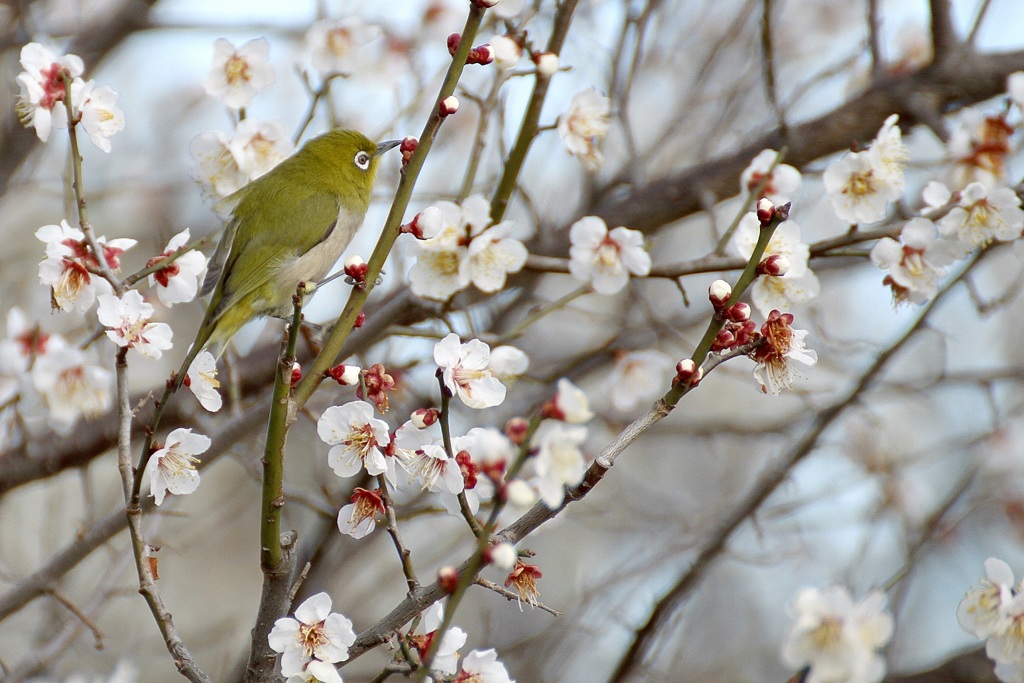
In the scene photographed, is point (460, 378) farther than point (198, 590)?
No

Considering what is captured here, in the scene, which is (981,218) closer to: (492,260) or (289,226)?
(492,260)

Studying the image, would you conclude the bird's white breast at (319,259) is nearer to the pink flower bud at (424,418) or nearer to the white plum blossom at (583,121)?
the white plum blossom at (583,121)

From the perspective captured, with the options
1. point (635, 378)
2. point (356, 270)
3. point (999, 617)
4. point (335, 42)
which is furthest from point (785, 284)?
point (335, 42)

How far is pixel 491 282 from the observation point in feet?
8.02

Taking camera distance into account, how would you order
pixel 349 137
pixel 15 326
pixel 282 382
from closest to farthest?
pixel 282 382, pixel 15 326, pixel 349 137

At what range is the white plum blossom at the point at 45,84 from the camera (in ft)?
7.08

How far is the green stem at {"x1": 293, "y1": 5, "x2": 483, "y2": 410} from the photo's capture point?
1.69m

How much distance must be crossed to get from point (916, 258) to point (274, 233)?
6.80 ft

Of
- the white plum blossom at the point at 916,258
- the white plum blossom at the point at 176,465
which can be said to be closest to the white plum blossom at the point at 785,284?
the white plum blossom at the point at 916,258

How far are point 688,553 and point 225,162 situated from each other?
9.30 feet

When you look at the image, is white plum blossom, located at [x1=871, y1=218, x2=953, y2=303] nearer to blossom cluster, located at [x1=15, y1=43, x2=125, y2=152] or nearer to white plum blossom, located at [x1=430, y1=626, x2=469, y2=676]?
white plum blossom, located at [x1=430, y1=626, x2=469, y2=676]

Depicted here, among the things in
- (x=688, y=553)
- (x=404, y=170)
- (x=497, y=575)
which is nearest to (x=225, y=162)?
(x=404, y=170)

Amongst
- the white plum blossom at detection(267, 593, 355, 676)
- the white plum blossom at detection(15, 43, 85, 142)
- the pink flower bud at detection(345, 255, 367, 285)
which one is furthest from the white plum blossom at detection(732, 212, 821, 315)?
the white plum blossom at detection(15, 43, 85, 142)

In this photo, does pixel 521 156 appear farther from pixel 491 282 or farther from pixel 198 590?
pixel 198 590
